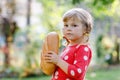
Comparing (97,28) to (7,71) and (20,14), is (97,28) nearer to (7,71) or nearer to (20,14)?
(20,14)

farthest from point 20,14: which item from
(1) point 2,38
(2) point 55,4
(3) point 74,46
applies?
(3) point 74,46

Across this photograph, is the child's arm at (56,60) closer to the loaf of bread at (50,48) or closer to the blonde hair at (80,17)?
the loaf of bread at (50,48)

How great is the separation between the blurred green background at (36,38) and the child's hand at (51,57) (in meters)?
5.98

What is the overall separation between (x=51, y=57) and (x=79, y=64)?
194 millimetres

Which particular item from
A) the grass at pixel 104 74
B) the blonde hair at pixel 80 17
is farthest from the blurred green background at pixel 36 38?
the blonde hair at pixel 80 17

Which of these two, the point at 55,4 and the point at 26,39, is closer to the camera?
the point at 55,4

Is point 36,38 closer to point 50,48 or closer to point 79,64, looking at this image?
point 50,48

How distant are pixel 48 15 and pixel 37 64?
49.9 inches

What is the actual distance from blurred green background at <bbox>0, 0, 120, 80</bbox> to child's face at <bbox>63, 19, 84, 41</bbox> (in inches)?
233

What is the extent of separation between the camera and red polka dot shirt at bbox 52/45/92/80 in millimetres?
2436

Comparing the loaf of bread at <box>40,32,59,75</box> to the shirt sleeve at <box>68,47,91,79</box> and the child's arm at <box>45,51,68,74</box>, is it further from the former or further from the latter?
the shirt sleeve at <box>68,47,91,79</box>

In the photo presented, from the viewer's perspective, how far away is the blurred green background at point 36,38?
9164 millimetres

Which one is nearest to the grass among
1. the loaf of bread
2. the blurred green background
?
the blurred green background

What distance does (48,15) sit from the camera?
9492 millimetres
